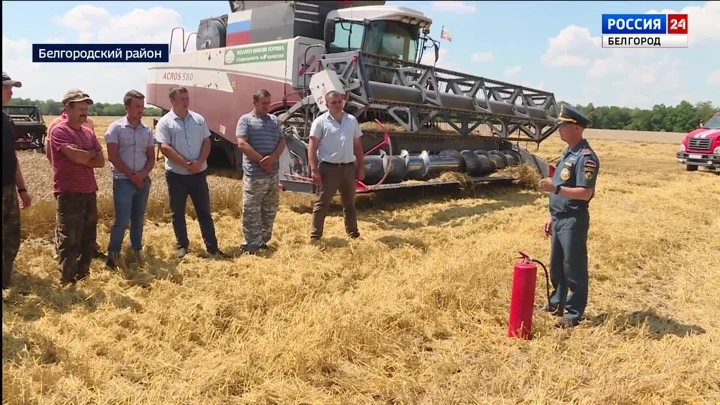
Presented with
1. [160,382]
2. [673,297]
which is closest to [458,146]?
[673,297]

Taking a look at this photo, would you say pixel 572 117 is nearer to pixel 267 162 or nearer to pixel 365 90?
pixel 267 162

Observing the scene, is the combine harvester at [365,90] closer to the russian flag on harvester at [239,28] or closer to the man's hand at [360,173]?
the russian flag on harvester at [239,28]

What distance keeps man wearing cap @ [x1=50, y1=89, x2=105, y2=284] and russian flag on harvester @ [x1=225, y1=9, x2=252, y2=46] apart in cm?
654

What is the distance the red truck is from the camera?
1622 cm

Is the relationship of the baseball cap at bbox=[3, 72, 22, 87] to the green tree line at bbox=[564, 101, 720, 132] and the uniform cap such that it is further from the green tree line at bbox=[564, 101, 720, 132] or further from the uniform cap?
the green tree line at bbox=[564, 101, 720, 132]

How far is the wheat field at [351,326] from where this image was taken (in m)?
2.84

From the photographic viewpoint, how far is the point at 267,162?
532cm

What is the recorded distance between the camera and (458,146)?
34.1ft

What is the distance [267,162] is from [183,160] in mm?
777

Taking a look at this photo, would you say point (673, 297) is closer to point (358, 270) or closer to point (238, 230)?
point (358, 270)

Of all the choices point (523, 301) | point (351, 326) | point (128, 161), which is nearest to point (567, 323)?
point (523, 301)

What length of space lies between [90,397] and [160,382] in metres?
0.32

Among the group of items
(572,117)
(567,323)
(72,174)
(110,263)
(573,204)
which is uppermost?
(572,117)

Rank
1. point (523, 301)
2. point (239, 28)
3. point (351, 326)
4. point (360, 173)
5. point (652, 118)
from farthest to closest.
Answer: point (652, 118)
point (239, 28)
point (360, 173)
point (523, 301)
point (351, 326)
